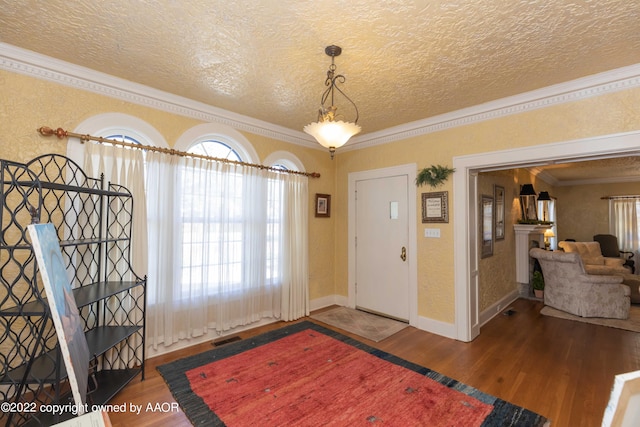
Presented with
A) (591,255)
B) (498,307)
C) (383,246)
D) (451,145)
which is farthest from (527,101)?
(591,255)

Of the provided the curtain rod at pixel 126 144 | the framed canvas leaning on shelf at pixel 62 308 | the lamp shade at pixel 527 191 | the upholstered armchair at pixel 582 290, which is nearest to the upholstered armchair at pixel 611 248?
the lamp shade at pixel 527 191

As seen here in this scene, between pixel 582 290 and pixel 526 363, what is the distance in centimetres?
237

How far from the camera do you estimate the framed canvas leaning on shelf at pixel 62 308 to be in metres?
1.45

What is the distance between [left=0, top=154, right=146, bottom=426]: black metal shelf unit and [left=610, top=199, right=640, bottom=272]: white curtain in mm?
10192

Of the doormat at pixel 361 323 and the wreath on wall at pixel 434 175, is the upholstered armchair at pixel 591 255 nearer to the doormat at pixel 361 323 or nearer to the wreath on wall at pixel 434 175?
the wreath on wall at pixel 434 175

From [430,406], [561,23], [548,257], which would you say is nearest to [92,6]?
[561,23]

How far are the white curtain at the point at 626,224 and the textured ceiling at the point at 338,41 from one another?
22.8ft

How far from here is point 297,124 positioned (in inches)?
151

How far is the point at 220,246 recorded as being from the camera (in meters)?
3.32

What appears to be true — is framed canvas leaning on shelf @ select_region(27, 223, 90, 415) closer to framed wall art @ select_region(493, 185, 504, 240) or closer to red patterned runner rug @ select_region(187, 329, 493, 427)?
red patterned runner rug @ select_region(187, 329, 493, 427)

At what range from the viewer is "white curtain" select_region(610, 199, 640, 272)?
6.75 meters

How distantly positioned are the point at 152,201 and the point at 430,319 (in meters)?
3.60

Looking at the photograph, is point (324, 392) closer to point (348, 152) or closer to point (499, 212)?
point (348, 152)

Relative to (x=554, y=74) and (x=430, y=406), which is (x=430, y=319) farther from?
(x=554, y=74)
